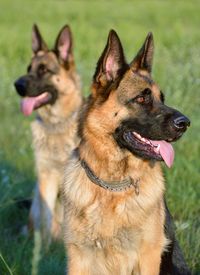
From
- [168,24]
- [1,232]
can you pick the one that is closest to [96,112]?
[1,232]

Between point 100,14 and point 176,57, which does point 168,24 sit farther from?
point 176,57

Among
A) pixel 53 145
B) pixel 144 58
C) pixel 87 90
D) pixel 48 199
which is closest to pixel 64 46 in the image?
pixel 53 145

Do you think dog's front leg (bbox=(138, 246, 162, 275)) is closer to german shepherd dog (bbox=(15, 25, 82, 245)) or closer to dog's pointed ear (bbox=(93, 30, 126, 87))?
dog's pointed ear (bbox=(93, 30, 126, 87))

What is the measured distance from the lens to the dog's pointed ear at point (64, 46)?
7871 millimetres

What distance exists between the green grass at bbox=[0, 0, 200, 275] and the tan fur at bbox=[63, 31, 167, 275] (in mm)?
595

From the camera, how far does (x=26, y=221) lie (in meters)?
7.29

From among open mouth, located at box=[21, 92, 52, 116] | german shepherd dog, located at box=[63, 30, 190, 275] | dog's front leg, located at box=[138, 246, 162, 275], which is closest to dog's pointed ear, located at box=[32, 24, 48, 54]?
open mouth, located at box=[21, 92, 52, 116]

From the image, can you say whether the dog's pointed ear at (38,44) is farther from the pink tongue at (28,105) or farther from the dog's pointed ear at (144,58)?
the dog's pointed ear at (144,58)

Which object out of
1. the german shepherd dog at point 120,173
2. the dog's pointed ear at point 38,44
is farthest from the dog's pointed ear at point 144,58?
the dog's pointed ear at point 38,44

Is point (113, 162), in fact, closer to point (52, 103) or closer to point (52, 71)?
point (52, 103)

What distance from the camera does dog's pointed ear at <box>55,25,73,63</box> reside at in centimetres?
787

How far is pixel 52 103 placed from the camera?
25.8 ft

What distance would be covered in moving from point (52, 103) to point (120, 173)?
11.3ft

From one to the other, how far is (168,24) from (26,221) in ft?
47.3
